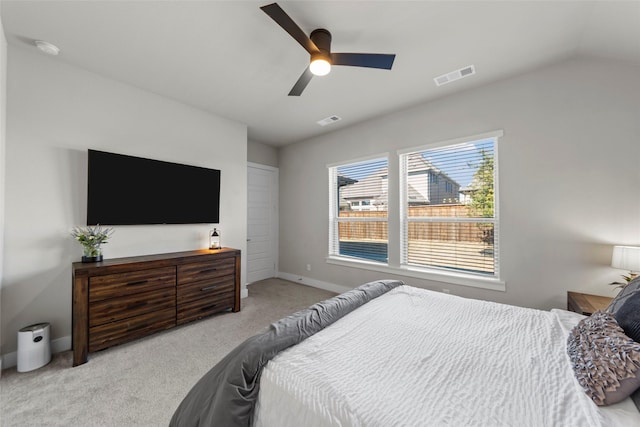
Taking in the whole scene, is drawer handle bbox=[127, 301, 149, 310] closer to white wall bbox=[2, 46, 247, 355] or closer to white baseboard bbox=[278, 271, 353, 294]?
white wall bbox=[2, 46, 247, 355]

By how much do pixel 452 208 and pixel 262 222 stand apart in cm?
339

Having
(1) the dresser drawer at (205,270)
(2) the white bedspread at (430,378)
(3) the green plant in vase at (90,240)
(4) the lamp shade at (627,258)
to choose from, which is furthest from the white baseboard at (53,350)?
(4) the lamp shade at (627,258)

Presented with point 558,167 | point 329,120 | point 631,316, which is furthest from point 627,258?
point 329,120

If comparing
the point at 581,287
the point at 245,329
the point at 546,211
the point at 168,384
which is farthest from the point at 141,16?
the point at 581,287

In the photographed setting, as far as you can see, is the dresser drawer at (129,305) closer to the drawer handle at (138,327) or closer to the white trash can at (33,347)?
the drawer handle at (138,327)

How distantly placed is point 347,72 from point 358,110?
97cm

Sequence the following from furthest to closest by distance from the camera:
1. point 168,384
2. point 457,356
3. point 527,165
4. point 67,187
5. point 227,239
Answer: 1. point 227,239
2. point 527,165
3. point 67,187
4. point 168,384
5. point 457,356

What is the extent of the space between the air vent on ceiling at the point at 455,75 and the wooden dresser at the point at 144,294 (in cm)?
329

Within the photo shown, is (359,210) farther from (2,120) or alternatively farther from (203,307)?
(2,120)

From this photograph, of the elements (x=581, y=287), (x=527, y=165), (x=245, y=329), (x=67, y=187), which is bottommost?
(x=245, y=329)

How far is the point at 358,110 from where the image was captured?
11.7 feet

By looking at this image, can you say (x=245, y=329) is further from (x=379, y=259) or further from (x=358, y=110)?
(x=358, y=110)

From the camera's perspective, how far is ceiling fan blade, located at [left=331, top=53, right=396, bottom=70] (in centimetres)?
193

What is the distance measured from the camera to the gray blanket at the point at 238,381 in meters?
1.01
